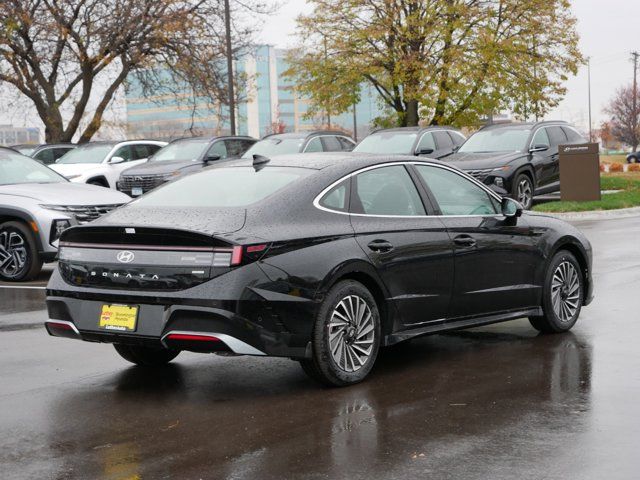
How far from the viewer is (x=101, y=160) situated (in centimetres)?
2619

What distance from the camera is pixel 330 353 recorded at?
6723mm

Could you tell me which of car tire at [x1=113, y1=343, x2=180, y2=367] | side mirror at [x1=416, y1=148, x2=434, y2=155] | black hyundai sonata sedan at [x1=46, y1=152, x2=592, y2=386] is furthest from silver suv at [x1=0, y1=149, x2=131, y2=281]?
side mirror at [x1=416, y1=148, x2=434, y2=155]

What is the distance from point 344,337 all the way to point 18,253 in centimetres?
767

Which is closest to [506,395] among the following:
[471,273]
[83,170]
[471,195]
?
[471,273]

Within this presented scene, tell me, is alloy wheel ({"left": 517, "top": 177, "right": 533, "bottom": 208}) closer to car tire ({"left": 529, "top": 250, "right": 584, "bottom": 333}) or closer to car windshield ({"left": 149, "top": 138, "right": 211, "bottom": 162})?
car windshield ({"left": 149, "top": 138, "right": 211, "bottom": 162})

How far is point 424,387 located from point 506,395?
1.84ft

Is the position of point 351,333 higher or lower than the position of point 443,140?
lower

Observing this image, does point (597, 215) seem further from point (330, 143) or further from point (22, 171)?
point (22, 171)

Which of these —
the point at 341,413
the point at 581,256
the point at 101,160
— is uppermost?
the point at 101,160

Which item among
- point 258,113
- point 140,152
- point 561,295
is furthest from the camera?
point 258,113

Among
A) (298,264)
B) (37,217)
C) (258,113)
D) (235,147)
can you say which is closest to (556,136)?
(235,147)

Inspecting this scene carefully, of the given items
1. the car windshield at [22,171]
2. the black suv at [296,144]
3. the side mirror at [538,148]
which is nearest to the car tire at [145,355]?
the car windshield at [22,171]

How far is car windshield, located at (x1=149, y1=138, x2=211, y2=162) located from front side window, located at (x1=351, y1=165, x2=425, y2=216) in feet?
56.5

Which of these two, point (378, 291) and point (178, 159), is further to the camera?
point (178, 159)
